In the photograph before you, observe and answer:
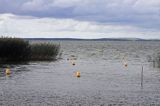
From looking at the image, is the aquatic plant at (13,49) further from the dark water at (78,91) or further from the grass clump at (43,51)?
the dark water at (78,91)

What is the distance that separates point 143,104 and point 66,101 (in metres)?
5.41

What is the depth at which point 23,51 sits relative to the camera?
7825 cm

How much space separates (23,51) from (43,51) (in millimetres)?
5751

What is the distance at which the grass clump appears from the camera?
81.7 m

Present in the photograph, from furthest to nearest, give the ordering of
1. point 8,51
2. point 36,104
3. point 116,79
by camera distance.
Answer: point 8,51
point 116,79
point 36,104

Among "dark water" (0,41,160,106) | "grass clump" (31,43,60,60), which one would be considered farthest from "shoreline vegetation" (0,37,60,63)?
"dark water" (0,41,160,106)

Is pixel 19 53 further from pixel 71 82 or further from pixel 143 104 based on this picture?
pixel 143 104

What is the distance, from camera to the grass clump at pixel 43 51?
81738 millimetres

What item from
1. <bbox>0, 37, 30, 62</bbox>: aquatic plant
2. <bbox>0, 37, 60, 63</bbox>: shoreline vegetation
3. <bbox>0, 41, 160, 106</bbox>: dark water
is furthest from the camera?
<bbox>0, 37, 60, 63</bbox>: shoreline vegetation

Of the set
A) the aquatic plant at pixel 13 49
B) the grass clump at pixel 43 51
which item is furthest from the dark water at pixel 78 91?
the grass clump at pixel 43 51

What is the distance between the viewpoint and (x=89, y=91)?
39.1 meters

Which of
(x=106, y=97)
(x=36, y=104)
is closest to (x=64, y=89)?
(x=106, y=97)

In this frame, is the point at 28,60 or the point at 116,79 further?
the point at 28,60

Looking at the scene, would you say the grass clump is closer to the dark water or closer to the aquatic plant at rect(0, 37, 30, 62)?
the aquatic plant at rect(0, 37, 30, 62)
